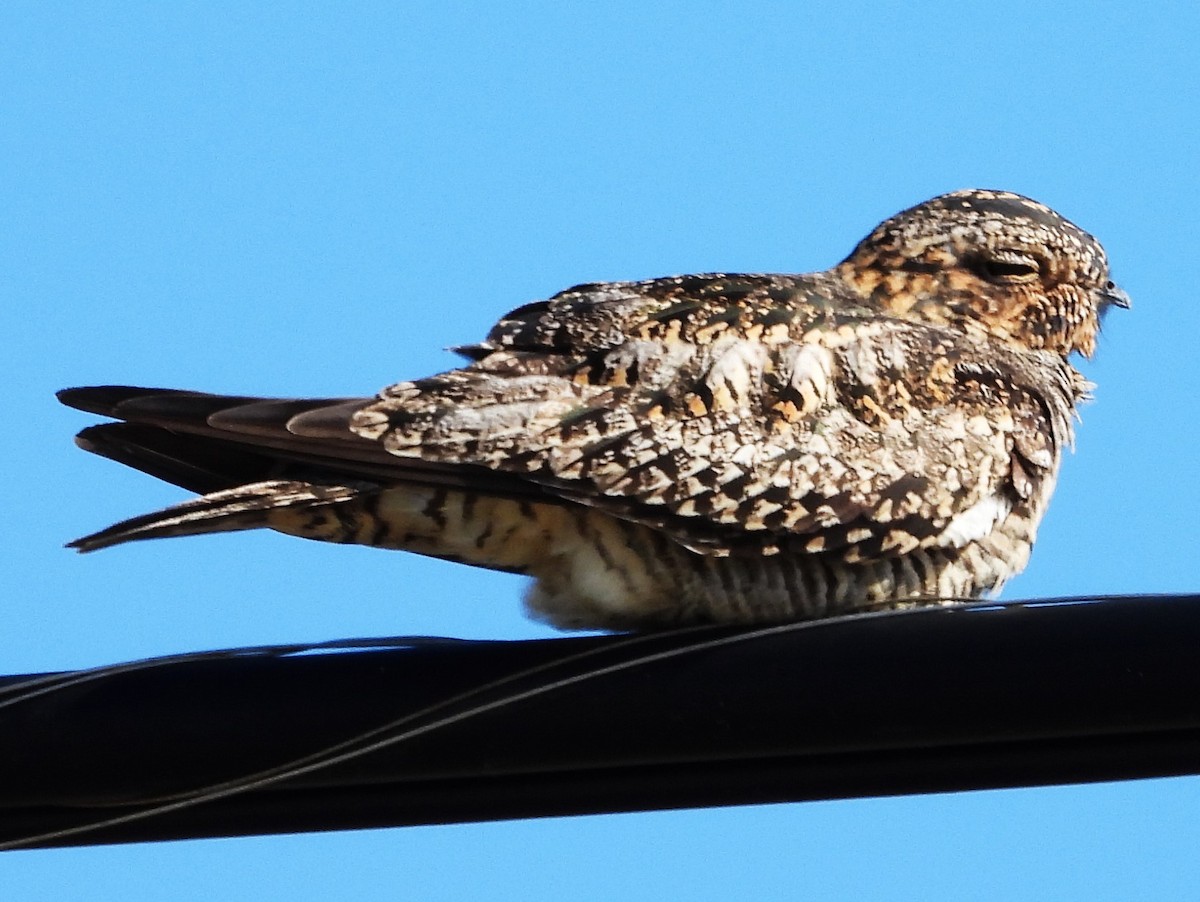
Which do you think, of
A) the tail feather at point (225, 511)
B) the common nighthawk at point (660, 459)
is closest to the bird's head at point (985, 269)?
the common nighthawk at point (660, 459)

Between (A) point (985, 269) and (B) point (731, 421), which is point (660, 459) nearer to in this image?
(B) point (731, 421)

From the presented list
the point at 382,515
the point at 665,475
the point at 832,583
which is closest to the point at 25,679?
the point at 382,515

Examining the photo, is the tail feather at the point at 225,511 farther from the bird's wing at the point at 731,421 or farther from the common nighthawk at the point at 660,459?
the bird's wing at the point at 731,421

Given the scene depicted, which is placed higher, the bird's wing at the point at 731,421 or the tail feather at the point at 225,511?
the bird's wing at the point at 731,421

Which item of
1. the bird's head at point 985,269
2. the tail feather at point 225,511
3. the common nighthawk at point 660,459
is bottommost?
the tail feather at point 225,511

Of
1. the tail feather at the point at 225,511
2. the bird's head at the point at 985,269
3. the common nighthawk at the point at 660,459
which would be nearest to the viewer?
the tail feather at the point at 225,511

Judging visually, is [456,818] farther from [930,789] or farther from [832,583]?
[832,583]

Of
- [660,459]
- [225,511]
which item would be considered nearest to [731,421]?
[660,459]
